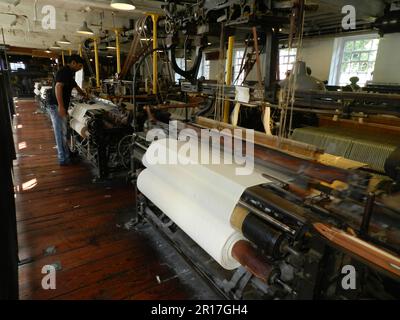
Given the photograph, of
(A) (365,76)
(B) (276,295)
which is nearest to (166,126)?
(B) (276,295)

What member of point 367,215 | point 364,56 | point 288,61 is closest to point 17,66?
point 364,56

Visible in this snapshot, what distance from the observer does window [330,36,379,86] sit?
7.18m

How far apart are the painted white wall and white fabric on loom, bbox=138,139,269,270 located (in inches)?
250

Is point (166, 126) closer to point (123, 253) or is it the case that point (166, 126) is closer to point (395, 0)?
point (123, 253)

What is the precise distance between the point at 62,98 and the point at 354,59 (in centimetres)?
740

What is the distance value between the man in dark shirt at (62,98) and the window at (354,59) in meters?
6.71

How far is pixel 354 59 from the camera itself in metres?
7.53

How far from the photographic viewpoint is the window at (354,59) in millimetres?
7184

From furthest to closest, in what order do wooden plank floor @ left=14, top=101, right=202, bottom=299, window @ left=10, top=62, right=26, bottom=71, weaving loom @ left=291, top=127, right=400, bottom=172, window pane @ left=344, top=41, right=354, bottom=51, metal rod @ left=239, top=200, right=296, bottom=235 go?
window @ left=10, top=62, right=26, bottom=71 → window pane @ left=344, top=41, right=354, bottom=51 → weaving loom @ left=291, top=127, right=400, bottom=172 → wooden plank floor @ left=14, top=101, right=202, bottom=299 → metal rod @ left=239, top=200, right=296, bottom=235

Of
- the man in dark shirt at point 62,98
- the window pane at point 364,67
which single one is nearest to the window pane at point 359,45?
the window pane at point 364,67

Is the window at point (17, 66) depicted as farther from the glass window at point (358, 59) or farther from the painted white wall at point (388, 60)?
the painted white wall at point (388, 60)

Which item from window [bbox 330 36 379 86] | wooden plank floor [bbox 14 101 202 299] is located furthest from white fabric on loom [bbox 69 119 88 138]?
window [bbox 330 36 379 86]

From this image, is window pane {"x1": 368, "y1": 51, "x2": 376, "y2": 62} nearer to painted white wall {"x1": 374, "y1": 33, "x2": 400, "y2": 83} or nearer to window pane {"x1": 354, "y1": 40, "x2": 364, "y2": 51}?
window pane {"x1": 354, "y1": 40, "x2": 364, "y2": 51}

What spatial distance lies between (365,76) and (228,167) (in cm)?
767
